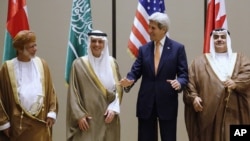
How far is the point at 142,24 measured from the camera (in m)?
4.52

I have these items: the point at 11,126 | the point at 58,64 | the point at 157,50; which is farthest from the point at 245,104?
the point at 58,64

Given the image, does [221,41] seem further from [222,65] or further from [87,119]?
[87,119]

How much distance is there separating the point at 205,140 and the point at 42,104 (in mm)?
1408

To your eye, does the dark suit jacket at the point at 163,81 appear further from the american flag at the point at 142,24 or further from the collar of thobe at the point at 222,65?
the american flag at the point at 142,24

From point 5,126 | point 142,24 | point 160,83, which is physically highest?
point 142,24

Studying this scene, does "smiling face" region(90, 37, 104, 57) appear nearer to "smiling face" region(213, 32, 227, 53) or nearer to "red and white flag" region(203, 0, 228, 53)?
"smiling face" region(213, 32, 227, 53)

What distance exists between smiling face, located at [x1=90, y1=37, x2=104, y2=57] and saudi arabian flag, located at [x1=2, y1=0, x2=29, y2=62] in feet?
3.18

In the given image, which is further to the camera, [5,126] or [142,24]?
[142,24]

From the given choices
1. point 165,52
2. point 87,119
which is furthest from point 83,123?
point 165,52

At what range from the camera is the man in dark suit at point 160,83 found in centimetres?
360

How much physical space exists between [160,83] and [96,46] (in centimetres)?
62

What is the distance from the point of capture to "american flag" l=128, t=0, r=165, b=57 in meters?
4.48

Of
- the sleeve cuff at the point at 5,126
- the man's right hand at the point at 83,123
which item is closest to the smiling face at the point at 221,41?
the man's right hand at the point at 83,123

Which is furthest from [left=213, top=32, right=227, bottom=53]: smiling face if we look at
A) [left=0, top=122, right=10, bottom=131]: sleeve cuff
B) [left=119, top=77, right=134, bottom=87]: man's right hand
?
[left=0, top=122, right=10, bottom=131]: sleeve cuff
